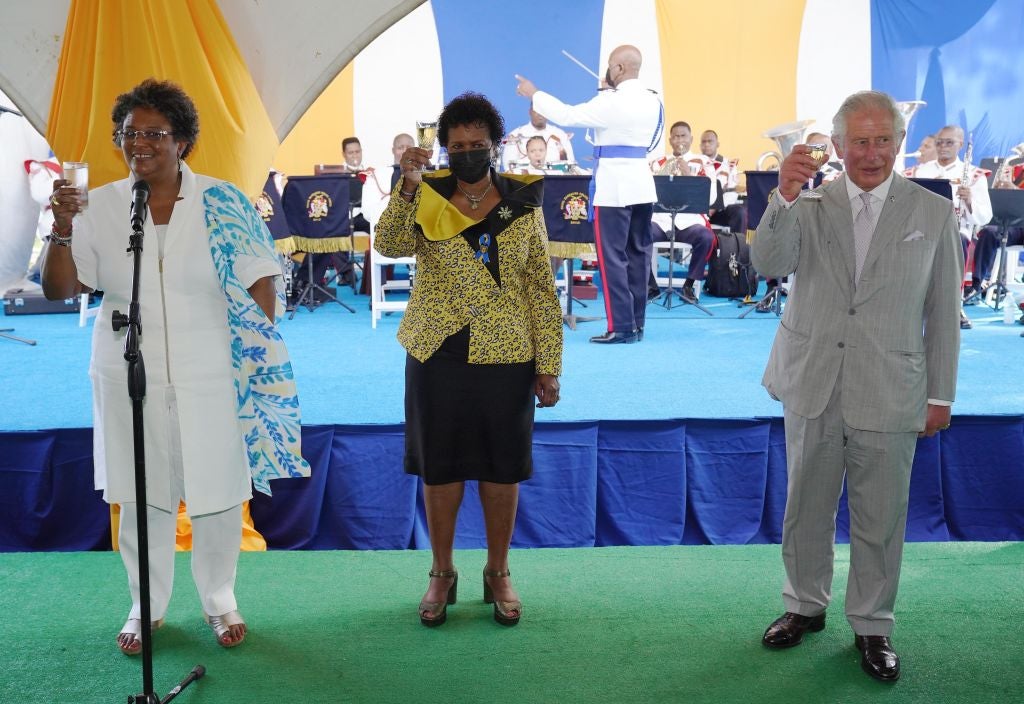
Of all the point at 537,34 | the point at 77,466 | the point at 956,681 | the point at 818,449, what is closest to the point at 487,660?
the point at 818,449

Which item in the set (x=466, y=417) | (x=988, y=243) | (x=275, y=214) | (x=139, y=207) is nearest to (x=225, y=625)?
(x=466, y=417)

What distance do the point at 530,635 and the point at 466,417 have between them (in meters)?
0.68

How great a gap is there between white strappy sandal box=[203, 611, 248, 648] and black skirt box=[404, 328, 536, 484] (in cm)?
65

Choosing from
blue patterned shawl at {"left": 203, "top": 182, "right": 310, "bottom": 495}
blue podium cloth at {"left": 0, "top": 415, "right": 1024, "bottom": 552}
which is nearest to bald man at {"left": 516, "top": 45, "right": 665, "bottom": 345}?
blue podium cloth at {"left": 0, "top": 415, "right": 1024, "bottom": 552}

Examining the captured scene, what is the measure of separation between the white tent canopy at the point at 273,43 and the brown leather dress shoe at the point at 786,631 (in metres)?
2.45

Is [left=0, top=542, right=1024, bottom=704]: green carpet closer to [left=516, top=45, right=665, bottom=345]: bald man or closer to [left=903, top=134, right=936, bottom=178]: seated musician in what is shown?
[left=516, top=45, right=665, bottom=345]: bald man

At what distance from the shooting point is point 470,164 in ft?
8.54

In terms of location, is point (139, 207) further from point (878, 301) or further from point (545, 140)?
point (545, 140)

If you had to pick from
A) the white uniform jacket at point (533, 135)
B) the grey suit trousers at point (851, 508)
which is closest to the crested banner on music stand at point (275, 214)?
the white uniform jacket at point (533, 135)

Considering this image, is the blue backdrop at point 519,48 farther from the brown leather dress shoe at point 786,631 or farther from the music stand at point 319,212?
the brown leather dress shoe at point 786,631

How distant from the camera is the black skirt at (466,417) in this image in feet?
8.76

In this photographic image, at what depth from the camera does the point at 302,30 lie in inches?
138

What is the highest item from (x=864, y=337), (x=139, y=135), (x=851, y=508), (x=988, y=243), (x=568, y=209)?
Answer: (x=139, y=135)

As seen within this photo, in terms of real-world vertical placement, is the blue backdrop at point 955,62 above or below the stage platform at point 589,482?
above
